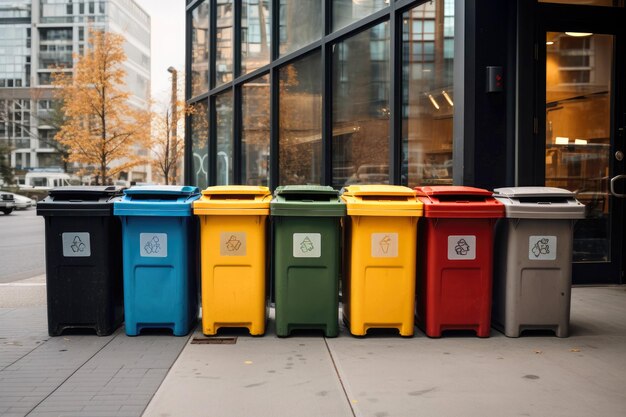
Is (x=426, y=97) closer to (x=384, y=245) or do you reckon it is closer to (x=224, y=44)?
(x=384, y=245)

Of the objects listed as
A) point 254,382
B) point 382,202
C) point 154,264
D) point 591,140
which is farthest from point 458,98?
point 254,382

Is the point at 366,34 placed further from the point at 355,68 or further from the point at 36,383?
the point at 36,383

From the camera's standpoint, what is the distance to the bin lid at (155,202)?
16.2ft

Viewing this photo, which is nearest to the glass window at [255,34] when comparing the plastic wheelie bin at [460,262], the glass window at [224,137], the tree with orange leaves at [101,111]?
the glass window at [224,137]

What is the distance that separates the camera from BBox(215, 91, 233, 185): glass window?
11.4 m

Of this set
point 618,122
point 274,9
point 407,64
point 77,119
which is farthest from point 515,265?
point 77,119

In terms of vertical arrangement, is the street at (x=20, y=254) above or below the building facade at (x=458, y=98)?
below

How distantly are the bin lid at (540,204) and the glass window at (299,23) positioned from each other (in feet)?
13.7

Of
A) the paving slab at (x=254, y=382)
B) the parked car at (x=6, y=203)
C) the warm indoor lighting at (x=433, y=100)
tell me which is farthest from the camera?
the parked car at (x=6, y=203)

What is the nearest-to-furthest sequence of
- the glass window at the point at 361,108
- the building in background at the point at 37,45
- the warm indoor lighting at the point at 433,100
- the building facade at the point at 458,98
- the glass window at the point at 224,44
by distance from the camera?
1. the building facade at the point at 458,98
2. the warm indoor lighting at the point at 433,100
3. the glass window at the point at 361,108
4. the glass window at the point at 224,44
5. the building in background at the point at 37,45

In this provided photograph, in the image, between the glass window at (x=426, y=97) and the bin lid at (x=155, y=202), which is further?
the glass window at (x=426, y=97)

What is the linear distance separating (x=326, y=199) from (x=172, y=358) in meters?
1.88

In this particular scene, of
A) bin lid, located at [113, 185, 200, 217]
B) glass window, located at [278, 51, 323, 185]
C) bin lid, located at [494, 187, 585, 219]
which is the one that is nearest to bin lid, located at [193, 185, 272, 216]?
bin lid, located at [113, 185, 200, 217]

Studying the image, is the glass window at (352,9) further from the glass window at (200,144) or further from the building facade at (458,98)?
the glass window at (200,144)
